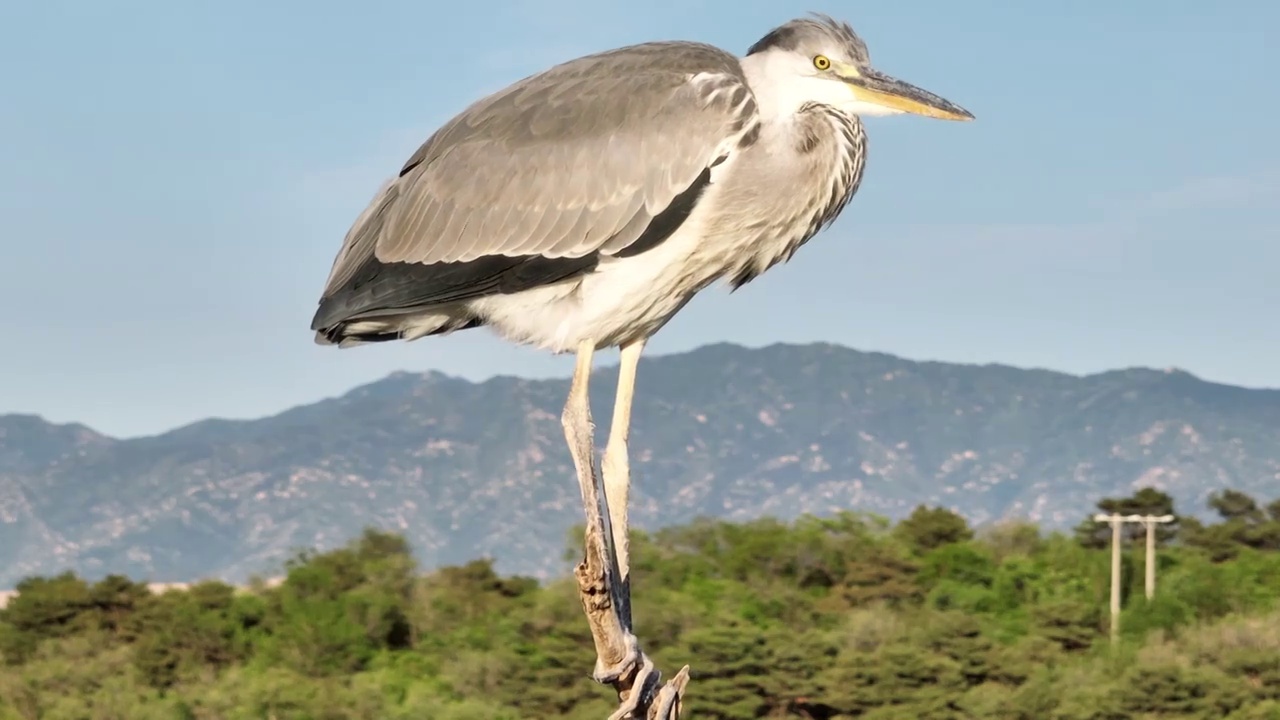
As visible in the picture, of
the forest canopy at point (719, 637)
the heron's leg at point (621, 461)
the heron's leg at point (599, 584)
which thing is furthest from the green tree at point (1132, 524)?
the heron's leg at point (599, 584)

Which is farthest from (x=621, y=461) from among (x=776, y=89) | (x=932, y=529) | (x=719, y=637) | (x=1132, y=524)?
(x=1132, y=524)

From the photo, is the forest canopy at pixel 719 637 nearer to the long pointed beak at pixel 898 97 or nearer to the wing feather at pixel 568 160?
the wing feather at pixel 568 160

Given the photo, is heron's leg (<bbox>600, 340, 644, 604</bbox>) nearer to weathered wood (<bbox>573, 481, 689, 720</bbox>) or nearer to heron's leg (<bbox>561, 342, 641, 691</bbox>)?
heron's leg (<bbox>561, 342, 641, 691</bbox>)

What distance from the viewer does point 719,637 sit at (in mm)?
62438

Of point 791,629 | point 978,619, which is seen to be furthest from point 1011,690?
point 791,629

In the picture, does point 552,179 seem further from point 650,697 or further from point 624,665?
point 650,697

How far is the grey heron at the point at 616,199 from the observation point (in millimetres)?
6160

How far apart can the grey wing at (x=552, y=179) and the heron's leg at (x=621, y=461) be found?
1.79 feet

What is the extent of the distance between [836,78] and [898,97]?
0.21 m

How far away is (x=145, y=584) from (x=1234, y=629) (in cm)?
4106

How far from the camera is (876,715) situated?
200ft

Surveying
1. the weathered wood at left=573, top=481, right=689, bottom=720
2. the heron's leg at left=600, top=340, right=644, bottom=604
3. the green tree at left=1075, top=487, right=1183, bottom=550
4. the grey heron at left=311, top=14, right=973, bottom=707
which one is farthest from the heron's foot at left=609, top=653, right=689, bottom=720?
the green tree at left=1075, top=487, right=1183, bottom=550

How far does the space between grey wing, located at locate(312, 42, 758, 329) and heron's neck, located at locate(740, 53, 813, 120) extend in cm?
6

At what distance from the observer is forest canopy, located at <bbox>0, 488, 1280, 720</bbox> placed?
59.9m
